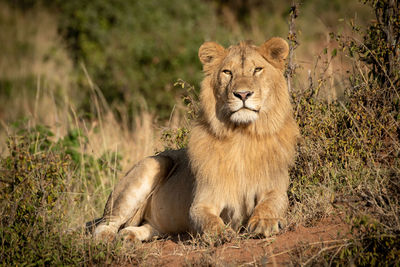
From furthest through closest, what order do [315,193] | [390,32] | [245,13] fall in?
[245,13], [390,32], [315,193]

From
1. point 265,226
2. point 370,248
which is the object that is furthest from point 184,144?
point 370,248

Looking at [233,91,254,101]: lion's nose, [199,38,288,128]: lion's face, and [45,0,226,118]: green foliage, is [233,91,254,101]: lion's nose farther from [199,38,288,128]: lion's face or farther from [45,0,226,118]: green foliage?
[45,0,226,118]: green foliage

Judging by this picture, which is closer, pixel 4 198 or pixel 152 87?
pixel 4 198

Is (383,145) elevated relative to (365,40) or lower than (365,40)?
lower

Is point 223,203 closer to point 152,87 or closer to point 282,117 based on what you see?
point 282,117

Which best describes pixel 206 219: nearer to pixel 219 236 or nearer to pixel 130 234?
pixel 219 236

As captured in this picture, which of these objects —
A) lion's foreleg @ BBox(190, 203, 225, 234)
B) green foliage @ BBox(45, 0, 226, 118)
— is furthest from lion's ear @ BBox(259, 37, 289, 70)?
green foliage @ BBox(45, 0, 226, 118)

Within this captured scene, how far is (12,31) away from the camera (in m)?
19.3

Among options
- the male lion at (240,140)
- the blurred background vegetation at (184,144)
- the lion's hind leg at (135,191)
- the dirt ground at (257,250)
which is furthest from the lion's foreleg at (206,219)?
the lion's hind leg at (135,191)

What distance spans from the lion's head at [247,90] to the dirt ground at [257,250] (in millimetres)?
986

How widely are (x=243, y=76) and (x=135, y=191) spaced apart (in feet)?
5.69

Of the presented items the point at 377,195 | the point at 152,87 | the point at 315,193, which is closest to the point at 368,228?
the point at 377,195

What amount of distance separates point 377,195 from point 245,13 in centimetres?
1291

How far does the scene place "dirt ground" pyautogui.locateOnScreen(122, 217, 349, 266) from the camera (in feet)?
11.9
